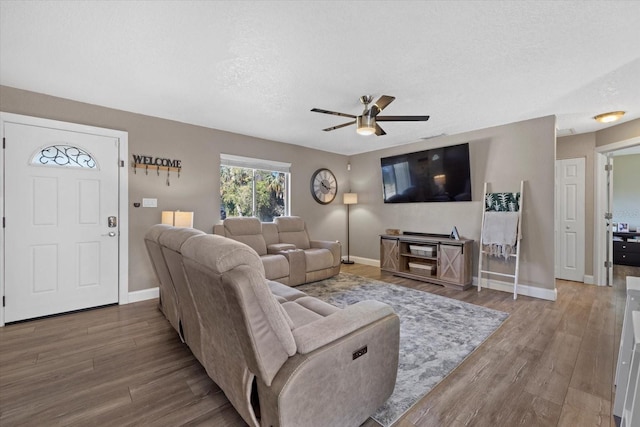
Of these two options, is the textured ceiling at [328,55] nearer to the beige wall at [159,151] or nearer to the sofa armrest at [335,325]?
the beige wall at [159,151]

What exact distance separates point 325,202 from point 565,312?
4138 mm

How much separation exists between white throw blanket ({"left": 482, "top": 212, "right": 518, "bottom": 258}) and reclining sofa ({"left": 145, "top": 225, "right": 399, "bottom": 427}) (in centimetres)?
314

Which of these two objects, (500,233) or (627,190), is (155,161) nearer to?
(500,233)

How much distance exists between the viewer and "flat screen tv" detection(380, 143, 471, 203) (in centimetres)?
443

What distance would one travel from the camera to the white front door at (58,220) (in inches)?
113

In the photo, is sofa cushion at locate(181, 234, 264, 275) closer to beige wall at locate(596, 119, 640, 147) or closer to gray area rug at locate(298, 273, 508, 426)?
gray area rug at locate(298, 273, 508, 426)

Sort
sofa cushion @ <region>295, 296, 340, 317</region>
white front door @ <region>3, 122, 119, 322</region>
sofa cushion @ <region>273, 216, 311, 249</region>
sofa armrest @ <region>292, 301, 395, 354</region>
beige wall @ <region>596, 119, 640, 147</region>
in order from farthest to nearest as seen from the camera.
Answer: sofa cushion @ <region>273, 216, 311, 249</region>
beige wall @ <region>596, 119, 640, 147</region>
white front door @ <region>3, 122, 119, 322</region>
sofa cushion @ <region>295, 296, 340, 317</region>
sofa armrest @ <region>292, 301, 395, 354</region>

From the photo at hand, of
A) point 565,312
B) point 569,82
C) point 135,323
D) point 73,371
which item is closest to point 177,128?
point 135,323

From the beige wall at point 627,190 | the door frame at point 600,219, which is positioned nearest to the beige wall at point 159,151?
the door frame at point 600,219

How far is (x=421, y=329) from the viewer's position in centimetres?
272

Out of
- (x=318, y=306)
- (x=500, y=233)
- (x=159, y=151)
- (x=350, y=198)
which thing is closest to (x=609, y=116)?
(x=500, y=233)

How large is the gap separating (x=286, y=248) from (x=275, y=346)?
3280 mm

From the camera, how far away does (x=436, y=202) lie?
191 inches

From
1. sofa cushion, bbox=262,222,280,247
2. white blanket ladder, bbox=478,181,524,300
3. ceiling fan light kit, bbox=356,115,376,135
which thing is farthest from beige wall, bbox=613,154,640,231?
sofa cushion, bbox=262,222,280,247
